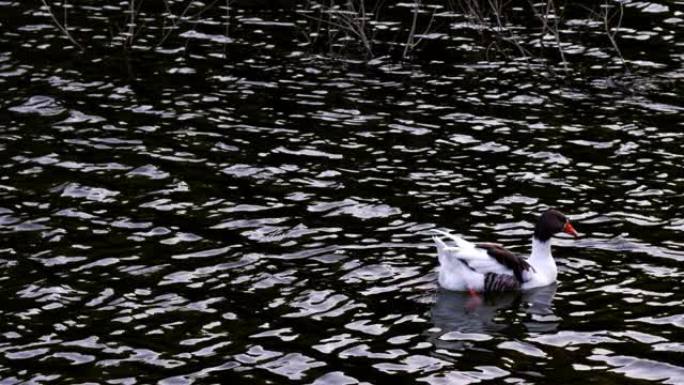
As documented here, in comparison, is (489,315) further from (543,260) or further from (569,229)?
(569,229)

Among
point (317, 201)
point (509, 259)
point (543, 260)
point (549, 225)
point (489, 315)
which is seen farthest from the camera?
point (317, 201)

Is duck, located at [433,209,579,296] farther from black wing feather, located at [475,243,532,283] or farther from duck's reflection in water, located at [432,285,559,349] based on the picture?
duck's reflection in water, located at [432,285,559,349]

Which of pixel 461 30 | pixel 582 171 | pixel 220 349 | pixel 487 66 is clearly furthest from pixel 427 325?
pixel 461 30

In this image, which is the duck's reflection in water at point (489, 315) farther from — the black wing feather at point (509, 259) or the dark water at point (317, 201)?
the black wing feather at point (509, 259)

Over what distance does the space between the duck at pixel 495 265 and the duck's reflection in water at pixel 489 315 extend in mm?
129

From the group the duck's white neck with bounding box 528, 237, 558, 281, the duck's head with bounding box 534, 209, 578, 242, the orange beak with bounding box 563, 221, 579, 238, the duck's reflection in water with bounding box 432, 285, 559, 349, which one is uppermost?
the duck's head with bounding box 534, 209, 578, 242

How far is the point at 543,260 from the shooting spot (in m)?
17.3

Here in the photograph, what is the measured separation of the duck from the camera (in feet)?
55.6

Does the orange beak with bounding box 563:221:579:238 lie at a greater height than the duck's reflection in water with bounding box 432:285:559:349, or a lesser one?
greater

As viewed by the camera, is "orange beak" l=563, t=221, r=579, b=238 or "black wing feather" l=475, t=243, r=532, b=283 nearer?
"black wing feather" l=475, t=243, r=532, b=283

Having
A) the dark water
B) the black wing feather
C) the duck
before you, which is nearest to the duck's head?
the duck

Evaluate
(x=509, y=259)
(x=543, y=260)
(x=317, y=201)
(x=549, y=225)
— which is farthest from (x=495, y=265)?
(x=317, y=201)

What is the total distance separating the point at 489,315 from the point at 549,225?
5.60 ft

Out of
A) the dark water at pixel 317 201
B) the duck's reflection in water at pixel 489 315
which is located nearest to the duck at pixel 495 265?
the duck's reflection in water at pixel 489 315
